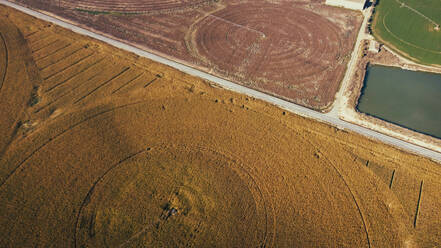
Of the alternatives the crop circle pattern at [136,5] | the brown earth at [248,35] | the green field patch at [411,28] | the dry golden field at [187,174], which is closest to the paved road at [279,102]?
the brown earth at [248,35]

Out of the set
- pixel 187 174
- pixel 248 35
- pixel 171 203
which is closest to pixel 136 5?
pixel 248 35

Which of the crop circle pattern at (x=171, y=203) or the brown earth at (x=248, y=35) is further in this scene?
the brown earth at (x=248, y=35)

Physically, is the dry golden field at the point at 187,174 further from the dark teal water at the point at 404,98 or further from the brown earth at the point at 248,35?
the dark teal water at the point at 404,98

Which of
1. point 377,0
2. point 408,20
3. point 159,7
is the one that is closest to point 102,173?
point 159,7

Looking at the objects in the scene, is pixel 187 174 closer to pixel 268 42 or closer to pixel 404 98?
pixel 268 42

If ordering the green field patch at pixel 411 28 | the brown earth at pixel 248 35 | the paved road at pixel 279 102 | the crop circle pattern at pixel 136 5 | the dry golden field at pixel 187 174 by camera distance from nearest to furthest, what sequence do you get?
the dry golden field at pixel 187 174 < the paved road at pixel 279 102 < the brown earth at pixel 248 35 < the green field patch at pixel 411 28 < the crop circle pattern at pixel 136 5

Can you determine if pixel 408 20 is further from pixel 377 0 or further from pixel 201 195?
pixel 201 195
